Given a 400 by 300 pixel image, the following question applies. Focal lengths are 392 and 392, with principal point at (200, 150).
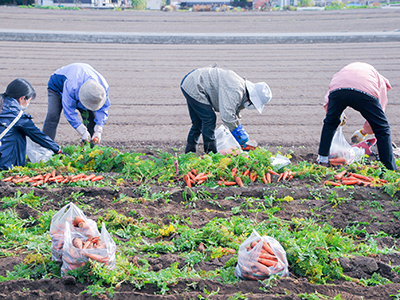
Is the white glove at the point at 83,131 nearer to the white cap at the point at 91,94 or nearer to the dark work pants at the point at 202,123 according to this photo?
the white cap at the point at 91,94

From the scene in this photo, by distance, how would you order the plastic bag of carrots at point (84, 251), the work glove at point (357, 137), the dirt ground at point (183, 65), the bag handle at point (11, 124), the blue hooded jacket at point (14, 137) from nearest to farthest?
1. the plastic bag of carrots at point (84, 251)
2. the bag handle at point (11, 124)
3. the blue hooded jacket at point (14, 137)
4. the work glove at point (357, 137)
5. the dirt ground at point (183, 65)

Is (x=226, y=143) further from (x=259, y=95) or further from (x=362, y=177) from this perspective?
(x=362, y=177)

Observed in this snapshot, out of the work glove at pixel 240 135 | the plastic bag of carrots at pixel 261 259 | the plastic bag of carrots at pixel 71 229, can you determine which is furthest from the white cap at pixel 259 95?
the plastic bag of carrots at pixel 71 229

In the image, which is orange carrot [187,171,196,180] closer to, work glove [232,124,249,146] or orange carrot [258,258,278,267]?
work glove [232,124,249,146]

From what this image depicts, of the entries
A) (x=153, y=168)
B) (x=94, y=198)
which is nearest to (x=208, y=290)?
(x=94, y=198)

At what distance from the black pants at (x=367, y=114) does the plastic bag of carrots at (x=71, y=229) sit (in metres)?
3.56

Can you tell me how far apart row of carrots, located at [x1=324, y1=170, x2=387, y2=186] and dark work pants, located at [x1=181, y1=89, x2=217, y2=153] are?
1.68m

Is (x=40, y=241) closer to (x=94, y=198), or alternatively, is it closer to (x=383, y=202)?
(x=94, y=198)

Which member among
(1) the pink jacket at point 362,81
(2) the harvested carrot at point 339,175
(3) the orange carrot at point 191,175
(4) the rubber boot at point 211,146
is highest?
(1) the pink jacket at point 362,81

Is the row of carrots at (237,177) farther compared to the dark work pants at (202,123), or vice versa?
the dark work pants at (202,123)

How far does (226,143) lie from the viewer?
576 cm

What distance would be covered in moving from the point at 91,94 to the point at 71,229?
2.45 meters

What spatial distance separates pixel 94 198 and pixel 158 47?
11.9 m

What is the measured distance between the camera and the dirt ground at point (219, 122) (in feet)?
10.6
